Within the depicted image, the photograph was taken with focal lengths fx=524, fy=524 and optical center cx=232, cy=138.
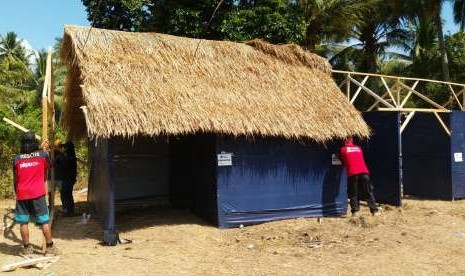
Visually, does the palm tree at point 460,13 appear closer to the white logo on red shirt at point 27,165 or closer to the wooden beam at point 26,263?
the white logo on red shirt at point 27,165


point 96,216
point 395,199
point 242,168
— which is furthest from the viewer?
point 395,199

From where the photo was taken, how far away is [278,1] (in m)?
17.9

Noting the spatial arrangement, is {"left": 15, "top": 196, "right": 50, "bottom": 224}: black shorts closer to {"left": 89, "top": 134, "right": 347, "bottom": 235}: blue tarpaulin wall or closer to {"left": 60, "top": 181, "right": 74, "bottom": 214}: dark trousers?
{"left": 89, "top": 134, "right": 347, "bottom": 235}: blue tarpaulin wall

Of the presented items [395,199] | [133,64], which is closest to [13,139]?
[133,64]

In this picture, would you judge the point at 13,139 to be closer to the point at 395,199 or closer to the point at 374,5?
the point at 395,199

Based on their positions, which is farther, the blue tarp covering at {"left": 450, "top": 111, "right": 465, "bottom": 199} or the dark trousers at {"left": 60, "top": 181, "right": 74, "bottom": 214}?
the blue tarp covering at {"left": 450, "top": 111, "right": 465, "bottom": 199}

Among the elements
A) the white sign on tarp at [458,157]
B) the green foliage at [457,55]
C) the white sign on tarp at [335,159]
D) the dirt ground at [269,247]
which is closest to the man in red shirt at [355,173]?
the white sign on tarp at [335,159]

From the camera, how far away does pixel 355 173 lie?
10.2 meters

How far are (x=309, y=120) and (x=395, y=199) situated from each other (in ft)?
9.86

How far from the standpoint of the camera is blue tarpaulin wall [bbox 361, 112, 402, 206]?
11287 mm

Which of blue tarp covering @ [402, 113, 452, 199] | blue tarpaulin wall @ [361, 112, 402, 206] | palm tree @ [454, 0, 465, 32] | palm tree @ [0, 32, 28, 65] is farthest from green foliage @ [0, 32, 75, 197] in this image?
palm tree @ [454, 0, 465, 32]

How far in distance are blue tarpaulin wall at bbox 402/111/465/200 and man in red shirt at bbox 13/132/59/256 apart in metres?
9.21

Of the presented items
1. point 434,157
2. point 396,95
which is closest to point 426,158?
point 434,157

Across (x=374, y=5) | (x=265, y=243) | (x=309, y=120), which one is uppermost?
(x=374, y=5)
